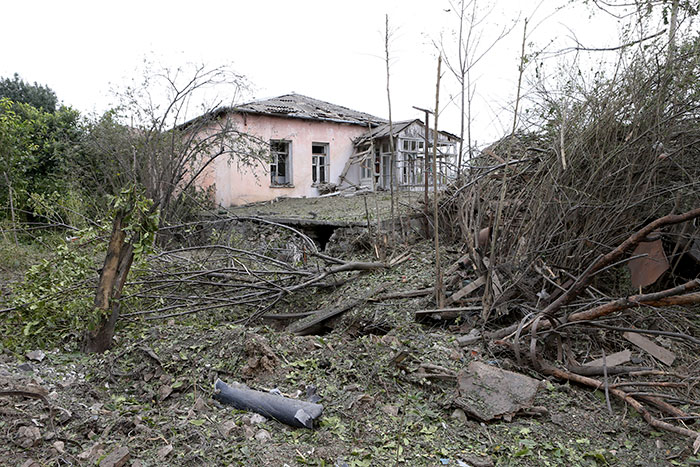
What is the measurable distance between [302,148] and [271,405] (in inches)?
511

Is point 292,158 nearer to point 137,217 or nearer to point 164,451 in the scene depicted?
point 137,217

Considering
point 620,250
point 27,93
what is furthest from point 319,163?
point 620,250

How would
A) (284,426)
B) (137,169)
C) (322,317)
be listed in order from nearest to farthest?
(284,426)
(322,317)
(137,169)

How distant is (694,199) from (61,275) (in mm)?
5772

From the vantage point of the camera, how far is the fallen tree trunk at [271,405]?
2.33 m

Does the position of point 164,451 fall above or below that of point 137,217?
below

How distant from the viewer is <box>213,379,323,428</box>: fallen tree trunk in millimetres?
2330

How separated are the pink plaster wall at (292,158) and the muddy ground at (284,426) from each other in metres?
10.1

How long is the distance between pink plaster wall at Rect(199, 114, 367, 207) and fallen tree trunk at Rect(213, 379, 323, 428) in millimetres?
10551

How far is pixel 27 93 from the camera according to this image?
637 inches

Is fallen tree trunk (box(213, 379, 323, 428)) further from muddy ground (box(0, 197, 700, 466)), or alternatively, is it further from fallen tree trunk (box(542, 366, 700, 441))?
fallen tree trunk (box(542, 366, 700, 441))

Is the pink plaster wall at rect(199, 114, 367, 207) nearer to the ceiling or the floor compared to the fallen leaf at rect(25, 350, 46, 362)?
nearer to the ceiling

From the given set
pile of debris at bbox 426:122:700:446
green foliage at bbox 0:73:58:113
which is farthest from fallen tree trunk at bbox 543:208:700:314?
green foliage at bbox 0:73:58:113

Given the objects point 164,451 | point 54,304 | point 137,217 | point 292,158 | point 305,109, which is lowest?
point 164,451
